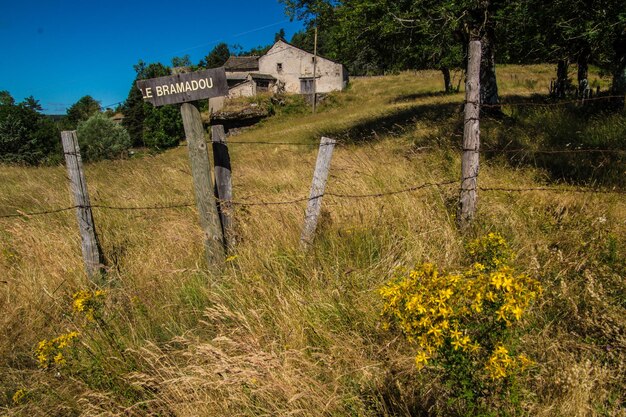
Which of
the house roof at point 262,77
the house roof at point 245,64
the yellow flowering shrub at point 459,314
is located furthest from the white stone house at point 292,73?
the yellow flowering shrub at point 459,314

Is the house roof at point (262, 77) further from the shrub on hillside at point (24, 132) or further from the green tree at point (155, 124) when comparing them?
the shrub on hillside at point (24, 132)

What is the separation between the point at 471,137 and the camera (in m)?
3.54

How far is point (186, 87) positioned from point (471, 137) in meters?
2.72

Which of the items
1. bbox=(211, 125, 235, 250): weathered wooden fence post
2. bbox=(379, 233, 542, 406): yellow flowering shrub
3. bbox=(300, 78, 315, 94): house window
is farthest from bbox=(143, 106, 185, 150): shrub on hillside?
bbox=(379, 233, 542, 406): yellow flowering shrub

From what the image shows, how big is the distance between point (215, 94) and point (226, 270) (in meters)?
1.65

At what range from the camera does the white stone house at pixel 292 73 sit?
45.7m

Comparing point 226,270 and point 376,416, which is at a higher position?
point 226,270

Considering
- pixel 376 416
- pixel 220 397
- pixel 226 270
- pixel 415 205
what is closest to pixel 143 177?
pixel 226 270

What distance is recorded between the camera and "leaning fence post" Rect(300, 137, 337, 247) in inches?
147

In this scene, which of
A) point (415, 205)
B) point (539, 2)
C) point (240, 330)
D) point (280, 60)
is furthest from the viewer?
point (280, 60)

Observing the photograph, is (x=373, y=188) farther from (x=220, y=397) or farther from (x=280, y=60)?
→ (x=280, y=60)

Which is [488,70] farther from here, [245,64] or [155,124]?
[155,124]

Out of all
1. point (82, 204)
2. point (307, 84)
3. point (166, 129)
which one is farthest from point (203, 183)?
point (166, 129)

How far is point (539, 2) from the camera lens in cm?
794
